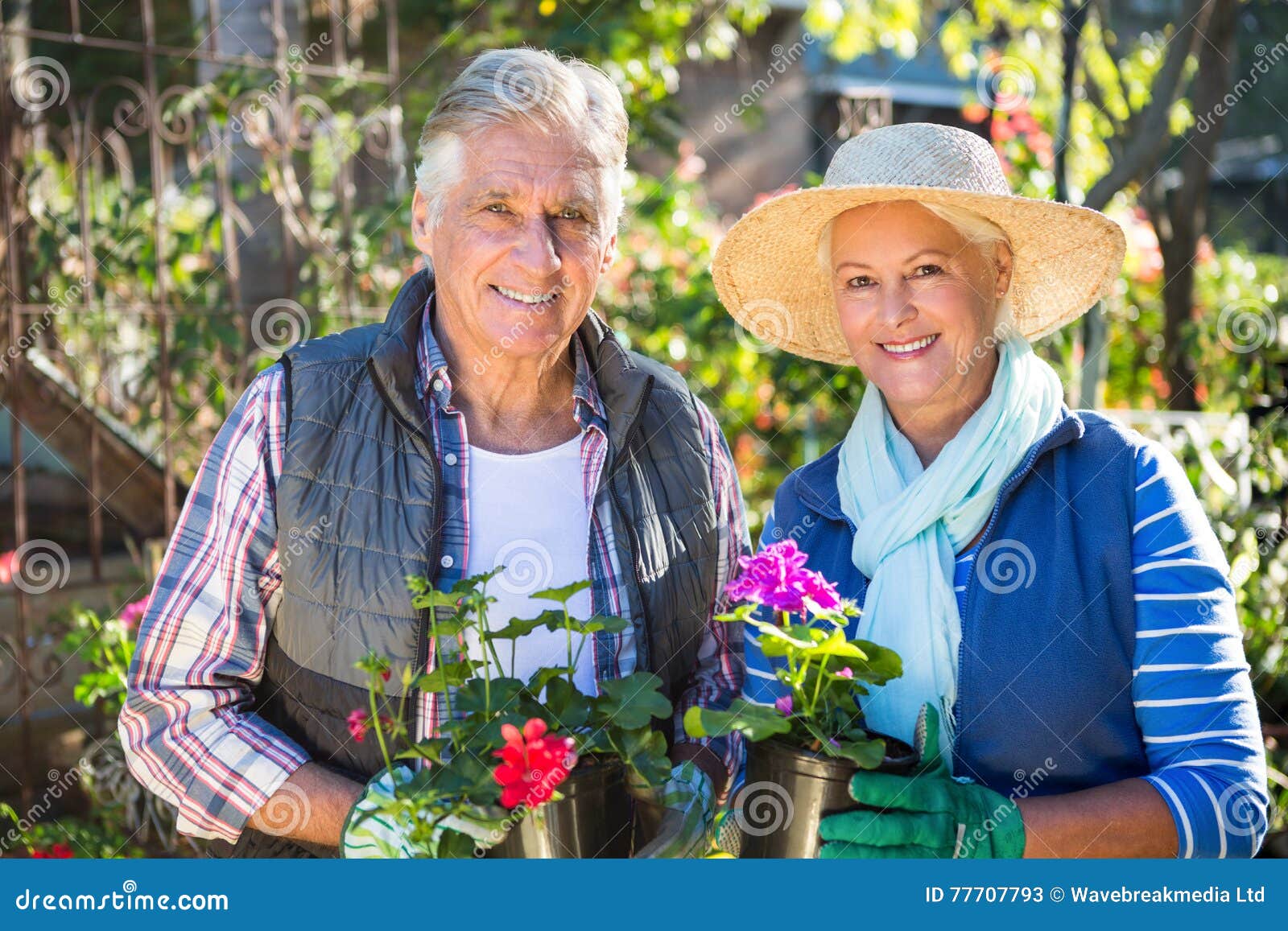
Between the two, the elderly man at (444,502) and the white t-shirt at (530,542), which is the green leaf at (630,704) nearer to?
the elderly man at (444,502)

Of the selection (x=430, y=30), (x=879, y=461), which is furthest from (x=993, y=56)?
(x=879, y=461)

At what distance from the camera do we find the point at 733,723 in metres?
1.38

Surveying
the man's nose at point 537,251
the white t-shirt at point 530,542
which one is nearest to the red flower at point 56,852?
the white t-shirt at point 530,542

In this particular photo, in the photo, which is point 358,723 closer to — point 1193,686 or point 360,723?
point 360,723

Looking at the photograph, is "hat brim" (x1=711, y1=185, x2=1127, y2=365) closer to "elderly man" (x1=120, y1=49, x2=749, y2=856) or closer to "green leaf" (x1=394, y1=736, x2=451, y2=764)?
"elderly man" (x1=120, y1=49, x2=749, y2=856)

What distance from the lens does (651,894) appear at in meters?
1.37

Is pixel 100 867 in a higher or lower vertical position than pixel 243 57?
lower

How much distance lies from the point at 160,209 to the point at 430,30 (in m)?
2.60

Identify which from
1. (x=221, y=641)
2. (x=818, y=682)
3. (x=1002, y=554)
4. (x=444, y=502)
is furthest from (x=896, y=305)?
(x=221, y=641)

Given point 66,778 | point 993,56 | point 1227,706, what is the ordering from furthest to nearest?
point 993,56
point 66,778
point 1227,706

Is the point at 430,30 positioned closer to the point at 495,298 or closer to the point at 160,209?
the point at 160,209

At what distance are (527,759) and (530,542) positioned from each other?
0.63m

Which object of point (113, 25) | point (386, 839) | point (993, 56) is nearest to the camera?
point (386, 839)

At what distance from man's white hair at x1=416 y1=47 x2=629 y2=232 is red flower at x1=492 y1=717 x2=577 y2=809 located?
0.95 metres
